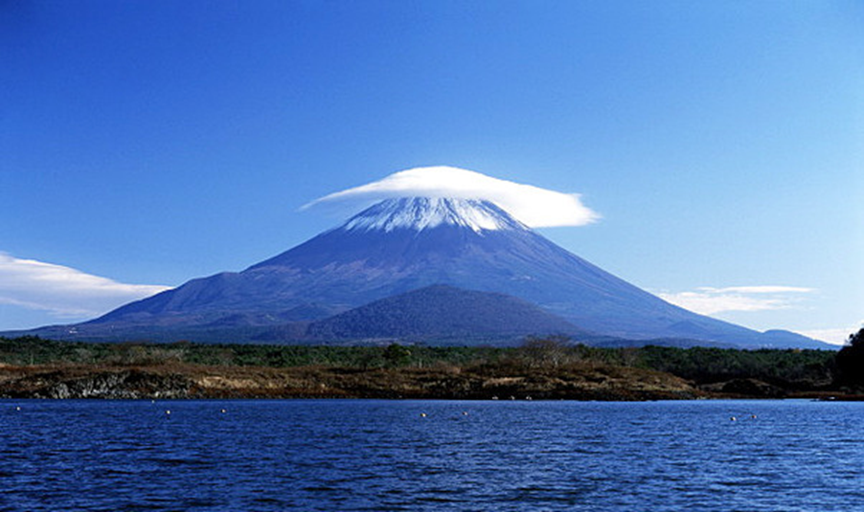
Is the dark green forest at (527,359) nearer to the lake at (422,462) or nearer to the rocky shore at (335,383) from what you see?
the rocky shore at (335,383)

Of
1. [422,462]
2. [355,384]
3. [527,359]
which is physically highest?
[527,359]

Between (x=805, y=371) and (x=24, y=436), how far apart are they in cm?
13974

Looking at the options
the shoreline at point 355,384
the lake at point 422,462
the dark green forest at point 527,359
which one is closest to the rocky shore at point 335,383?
the shoreline at point 355,384

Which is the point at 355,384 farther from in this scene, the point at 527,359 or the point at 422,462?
the point at 422,462

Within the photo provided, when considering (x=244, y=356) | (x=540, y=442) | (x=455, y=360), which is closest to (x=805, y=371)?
(x=455, y=360)

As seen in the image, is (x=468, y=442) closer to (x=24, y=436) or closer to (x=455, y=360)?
(x=24, y=436)

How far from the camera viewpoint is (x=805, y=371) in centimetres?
16400

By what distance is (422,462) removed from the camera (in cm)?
5150

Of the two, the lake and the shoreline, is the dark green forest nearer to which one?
the shoreline

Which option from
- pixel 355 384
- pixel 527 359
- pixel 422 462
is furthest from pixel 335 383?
pixel 422 462

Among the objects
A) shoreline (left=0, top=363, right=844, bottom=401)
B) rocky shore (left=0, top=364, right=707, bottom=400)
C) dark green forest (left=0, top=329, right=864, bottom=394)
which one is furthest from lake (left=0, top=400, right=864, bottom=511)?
dark green forest (left=0, top=329, right=864, bottom=394)

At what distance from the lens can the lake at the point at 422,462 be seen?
38.0 m

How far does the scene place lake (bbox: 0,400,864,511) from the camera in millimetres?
38000

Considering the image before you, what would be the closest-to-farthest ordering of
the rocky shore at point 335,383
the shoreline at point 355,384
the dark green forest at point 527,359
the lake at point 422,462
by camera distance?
the lake at point 422,462 < the rocky shore at point 335,383 < the shoreline at point 355,384 < the dark green forest at point 527,359
